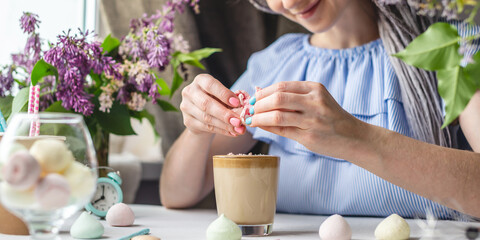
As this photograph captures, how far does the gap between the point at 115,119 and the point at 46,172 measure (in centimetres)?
81

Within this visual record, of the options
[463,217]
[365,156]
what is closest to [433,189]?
[365,156]

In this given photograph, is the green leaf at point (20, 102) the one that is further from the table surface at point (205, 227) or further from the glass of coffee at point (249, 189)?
the glass of coffee at point (249, 189)

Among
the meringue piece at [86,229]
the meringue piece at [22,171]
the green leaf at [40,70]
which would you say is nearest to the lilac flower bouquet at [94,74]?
the green leaf at [40,70]

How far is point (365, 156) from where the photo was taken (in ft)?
3.35

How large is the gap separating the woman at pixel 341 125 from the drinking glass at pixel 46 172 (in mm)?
393

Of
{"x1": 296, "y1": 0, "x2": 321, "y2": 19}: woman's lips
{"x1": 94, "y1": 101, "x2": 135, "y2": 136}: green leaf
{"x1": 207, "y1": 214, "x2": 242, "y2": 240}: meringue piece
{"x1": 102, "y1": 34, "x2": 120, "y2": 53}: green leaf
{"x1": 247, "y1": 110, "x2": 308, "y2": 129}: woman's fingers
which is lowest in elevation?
{"x1": 207, "y1": 214, "x2": 242, "y2": 240}: meringue piece

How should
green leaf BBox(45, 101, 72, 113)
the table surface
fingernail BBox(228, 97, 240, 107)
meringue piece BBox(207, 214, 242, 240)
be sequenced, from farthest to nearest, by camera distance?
green leaf BBox(45, 101, 72, 113), fingernail BBox(228, 97, 240, 107), the table surface, meringue piece BBox(207, 214, 242, 240)

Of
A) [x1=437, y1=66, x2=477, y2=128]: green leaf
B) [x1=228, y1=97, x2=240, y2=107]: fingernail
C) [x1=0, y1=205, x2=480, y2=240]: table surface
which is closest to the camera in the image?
[x1=437, y1=66, x2=477, y2=128]: green leaf

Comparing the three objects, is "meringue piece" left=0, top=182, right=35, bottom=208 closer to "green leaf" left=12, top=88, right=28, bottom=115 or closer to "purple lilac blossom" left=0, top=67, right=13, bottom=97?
"green leaf" left=12, top=88, right=28, bottom=115

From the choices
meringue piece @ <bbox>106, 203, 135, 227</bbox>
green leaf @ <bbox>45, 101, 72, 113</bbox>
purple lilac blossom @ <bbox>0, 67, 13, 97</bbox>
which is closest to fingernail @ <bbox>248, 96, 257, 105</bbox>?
meringue piece @ <bbox>106, 203, 135, 227</bbox>

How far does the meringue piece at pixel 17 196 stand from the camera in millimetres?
565

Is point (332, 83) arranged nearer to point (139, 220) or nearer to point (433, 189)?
point (433, 189)

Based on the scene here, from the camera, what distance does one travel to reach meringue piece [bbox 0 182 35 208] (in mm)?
565

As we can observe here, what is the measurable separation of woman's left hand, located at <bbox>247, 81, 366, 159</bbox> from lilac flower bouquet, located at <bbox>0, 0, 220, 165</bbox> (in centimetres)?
48
